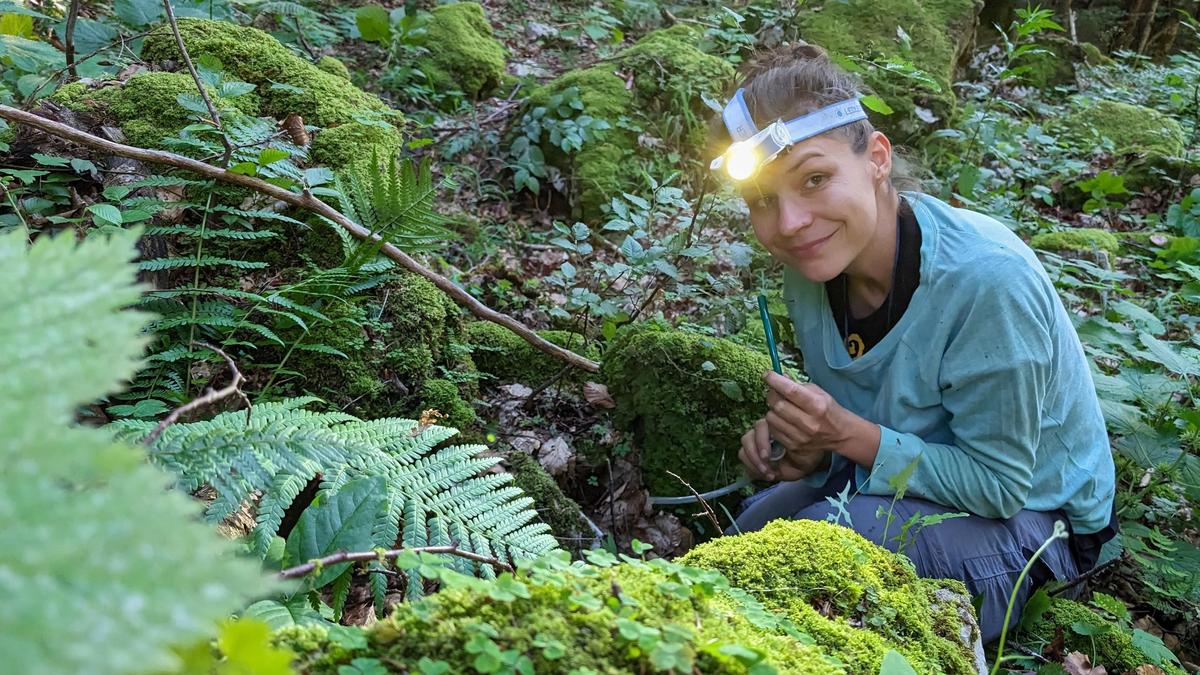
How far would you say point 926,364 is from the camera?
266 centimetres

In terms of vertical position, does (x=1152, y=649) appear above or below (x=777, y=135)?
below

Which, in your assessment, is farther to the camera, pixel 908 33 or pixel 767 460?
pixel 908 33

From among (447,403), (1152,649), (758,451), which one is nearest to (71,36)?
(447,403)

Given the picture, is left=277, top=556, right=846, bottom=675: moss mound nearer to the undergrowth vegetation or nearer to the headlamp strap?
the undergrowth vegetation

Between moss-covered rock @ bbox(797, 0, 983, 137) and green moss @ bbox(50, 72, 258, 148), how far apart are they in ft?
17.4

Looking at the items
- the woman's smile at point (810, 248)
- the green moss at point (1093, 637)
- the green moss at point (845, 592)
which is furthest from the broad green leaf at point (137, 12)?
the green moss at point (1093, 637)

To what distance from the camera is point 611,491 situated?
336 centimetres

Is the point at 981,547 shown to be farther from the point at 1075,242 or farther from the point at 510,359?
the point at 1075,242

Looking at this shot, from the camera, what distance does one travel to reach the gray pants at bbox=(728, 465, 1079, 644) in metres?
2.54

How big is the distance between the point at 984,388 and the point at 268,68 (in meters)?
3.38

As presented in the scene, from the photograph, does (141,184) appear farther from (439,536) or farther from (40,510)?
(40,510)

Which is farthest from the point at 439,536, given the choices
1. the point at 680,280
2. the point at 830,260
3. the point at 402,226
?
the point at 680,280

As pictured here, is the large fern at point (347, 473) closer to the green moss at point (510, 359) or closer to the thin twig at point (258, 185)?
the thin twig at point (258, 185)

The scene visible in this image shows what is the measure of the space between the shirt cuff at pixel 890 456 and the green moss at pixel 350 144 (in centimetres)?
232
